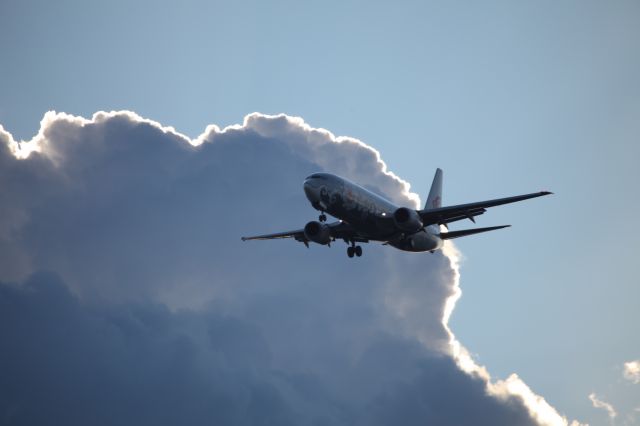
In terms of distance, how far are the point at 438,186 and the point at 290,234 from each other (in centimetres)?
2368

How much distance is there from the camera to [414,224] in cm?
5128

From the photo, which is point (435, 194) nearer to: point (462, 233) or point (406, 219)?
point (462, 233)

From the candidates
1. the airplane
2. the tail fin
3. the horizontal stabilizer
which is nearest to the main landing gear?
the airplane

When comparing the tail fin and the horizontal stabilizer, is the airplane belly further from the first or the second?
the tail fin

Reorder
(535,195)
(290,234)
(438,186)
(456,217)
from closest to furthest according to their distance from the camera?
1. (535,195)
2. (456,217)
3. (290,234)
4. (438,186)

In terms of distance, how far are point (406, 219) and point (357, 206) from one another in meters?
3.91

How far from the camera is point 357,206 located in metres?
50.3

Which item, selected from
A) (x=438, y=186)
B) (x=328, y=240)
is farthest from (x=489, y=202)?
(x=438, y=186)

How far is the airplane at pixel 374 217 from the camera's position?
162 ft

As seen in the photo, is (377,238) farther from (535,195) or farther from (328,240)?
(535,195)

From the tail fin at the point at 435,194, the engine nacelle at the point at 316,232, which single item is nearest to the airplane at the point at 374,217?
the engine nacelle at the point at 316,232

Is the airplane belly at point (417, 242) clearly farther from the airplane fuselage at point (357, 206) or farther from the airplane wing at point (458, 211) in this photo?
the airplane wing at point (458, 211)

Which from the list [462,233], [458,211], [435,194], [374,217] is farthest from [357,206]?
[435,194]

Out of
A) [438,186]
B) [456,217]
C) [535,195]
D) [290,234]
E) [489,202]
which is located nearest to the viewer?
[535,195]
